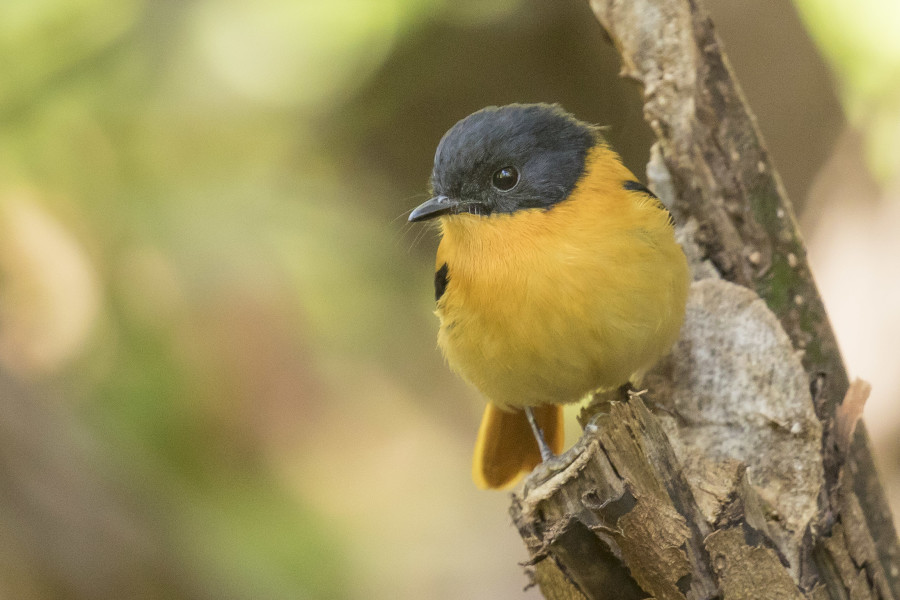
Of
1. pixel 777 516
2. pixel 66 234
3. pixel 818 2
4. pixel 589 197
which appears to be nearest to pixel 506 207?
pixel 589 197

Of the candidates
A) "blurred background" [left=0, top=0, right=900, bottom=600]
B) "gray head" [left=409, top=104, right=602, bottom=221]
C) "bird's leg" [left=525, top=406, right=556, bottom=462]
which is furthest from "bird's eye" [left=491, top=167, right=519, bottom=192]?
"blurred background" [left=0, top=0, right=900, bottom=600]

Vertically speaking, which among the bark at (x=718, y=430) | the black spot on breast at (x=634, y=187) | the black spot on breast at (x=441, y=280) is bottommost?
the bark at (x=718, y=430)

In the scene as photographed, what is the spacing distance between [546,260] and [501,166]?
374 millimetres

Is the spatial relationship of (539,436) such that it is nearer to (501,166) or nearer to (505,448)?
(505,448)

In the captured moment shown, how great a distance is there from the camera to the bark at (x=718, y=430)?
2154 mm

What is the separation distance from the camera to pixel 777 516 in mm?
2598

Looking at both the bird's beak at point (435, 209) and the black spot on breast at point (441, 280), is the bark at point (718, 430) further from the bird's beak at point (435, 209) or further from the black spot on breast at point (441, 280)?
the bird's beak at point (435, 209)

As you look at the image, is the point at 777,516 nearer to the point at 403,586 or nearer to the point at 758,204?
the point at 758,204

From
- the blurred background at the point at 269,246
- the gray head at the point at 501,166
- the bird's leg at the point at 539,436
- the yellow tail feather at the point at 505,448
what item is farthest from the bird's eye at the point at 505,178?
the blurred background at the point at 269,246

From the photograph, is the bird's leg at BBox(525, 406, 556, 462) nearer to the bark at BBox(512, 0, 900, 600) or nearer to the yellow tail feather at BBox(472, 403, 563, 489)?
the yellow tail feather at BBox(472, 403, 563, 489)

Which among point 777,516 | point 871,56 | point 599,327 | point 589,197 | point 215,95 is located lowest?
point 777,516

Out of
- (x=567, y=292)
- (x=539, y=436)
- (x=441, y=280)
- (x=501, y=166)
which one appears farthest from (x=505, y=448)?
(x=501, y=166)

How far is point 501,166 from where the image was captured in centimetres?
269

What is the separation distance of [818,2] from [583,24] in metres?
1.36
